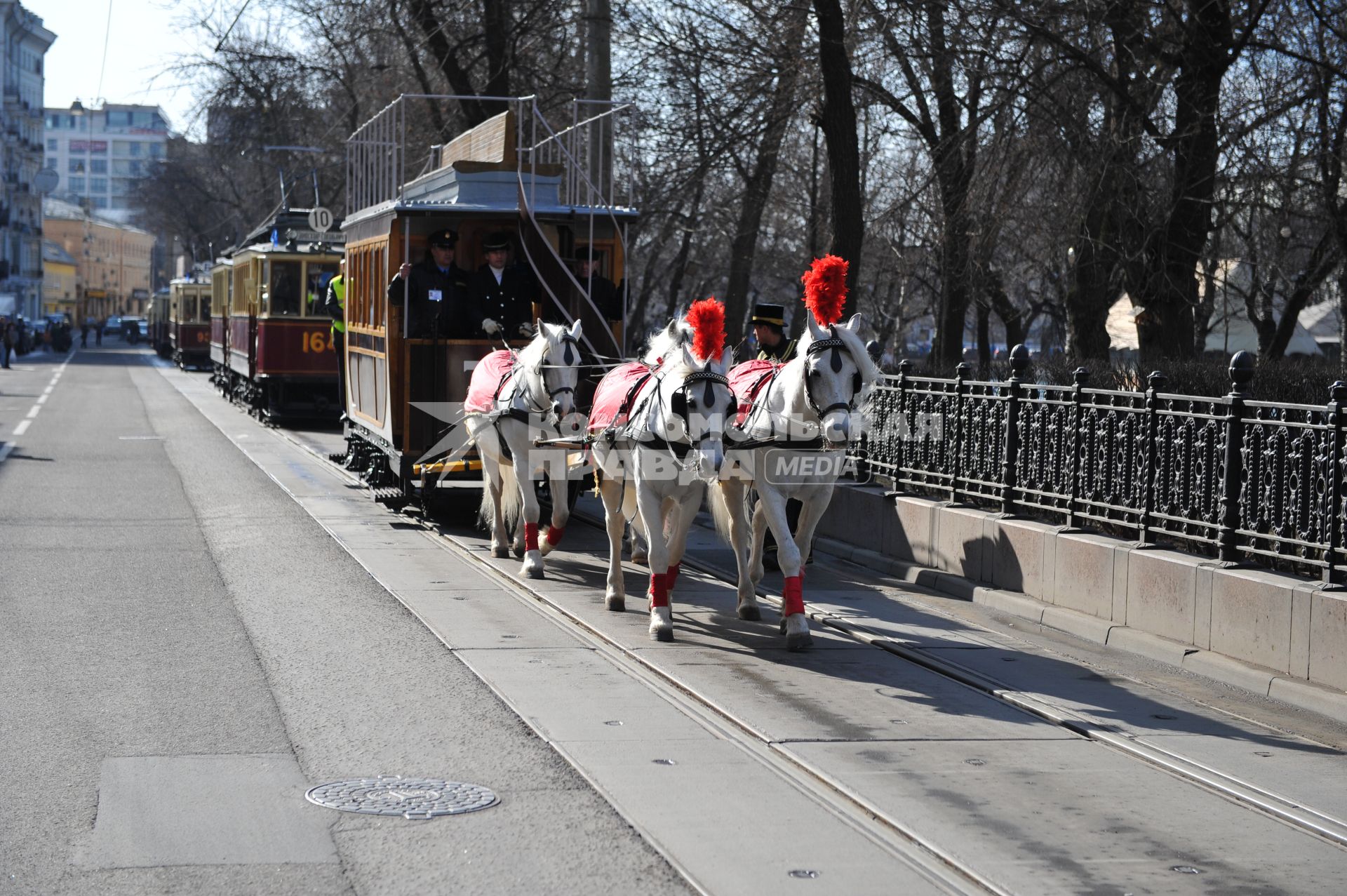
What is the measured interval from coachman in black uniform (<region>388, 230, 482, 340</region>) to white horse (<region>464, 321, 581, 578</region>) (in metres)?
1.08

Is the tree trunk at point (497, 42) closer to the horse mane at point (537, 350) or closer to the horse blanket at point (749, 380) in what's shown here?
the horse mane at point (537, 350)

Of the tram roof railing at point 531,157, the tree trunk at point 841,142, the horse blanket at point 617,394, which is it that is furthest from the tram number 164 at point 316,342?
the horse blanket at point 617,394

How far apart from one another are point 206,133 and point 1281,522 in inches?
1461

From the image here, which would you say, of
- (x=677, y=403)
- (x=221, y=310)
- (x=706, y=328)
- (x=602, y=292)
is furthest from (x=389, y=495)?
(x=221, y=310)

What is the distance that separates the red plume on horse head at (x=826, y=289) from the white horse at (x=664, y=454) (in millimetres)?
668

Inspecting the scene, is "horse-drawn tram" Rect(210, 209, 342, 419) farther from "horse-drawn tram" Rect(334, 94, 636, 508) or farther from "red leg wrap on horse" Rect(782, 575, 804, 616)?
"red leg wrap on horse" Rect(782, 575, 804, 616)

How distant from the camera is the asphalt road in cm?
558

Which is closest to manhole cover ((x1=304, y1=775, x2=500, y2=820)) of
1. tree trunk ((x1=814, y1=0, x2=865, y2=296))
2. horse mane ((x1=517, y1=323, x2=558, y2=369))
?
horse mane ((x1=517, y1=323, x2=558, y2=369))

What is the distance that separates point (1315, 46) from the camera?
61.8ft

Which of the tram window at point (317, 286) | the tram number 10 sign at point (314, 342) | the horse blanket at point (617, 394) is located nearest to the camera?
the horse blanket at point (617, 394)

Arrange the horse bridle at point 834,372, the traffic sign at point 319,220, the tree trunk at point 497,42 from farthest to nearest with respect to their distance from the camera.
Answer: the traffic sign at point 319,220 < the tree trunk at point 497,42 < the horse bridle at point 834,372

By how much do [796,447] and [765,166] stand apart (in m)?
17.1

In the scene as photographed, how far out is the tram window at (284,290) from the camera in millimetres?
30922

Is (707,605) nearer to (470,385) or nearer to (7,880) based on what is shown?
(470,385)
